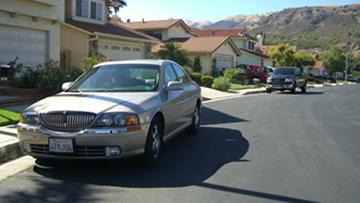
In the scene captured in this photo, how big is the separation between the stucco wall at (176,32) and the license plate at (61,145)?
4336cm

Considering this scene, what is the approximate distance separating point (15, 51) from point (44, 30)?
200 cm

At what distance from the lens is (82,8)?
30.3 m

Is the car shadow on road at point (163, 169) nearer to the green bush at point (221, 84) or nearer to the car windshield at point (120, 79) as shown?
the car windshield at point (120, 79)

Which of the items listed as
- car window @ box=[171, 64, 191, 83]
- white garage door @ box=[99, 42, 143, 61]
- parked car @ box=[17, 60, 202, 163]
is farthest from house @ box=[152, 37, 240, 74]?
parked car @ box=[17, 60, 202, 163]

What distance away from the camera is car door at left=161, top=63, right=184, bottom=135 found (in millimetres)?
8062

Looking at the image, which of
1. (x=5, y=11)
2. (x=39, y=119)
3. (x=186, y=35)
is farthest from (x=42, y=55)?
(x=186, y=35)

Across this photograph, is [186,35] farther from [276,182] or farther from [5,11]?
[276,182]

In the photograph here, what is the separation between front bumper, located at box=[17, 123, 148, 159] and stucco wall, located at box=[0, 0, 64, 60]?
12.7 m

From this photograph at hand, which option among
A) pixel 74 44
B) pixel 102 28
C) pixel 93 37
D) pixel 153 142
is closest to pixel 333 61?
pixel 102 28

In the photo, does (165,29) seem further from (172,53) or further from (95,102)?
(95,102)

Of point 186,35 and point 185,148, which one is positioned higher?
point 186,35

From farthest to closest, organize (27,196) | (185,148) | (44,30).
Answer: (44,30), (185,148), (27,196)

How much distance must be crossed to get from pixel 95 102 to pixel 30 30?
14.5 meters

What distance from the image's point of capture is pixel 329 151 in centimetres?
904
